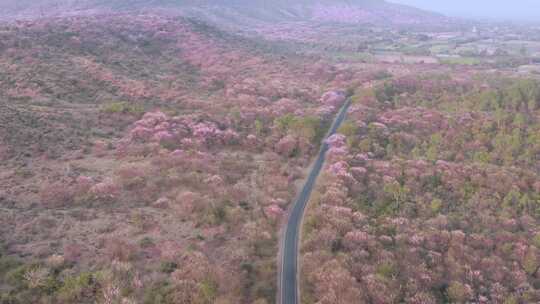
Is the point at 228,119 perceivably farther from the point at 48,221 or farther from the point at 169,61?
the point at 169,61

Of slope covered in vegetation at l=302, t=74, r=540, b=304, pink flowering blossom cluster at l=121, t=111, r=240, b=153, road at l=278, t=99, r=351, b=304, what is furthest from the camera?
pink flowering blossom cluster at l=121, t=111, r=240, b=153

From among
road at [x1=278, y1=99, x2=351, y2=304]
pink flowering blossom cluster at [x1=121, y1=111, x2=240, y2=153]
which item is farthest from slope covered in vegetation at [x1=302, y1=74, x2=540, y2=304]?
pink flowering blossom cluster at [x1=121, y1=111, x2=240, y2=153]

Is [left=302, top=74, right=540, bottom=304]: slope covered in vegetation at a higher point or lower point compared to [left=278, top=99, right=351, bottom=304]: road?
higher

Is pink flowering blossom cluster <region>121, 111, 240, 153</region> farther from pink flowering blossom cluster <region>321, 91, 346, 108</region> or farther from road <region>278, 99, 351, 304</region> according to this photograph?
pink flowering blossom cluster <region>321, 91, 346, 108</region>

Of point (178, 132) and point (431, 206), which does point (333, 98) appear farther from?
point (431, 206)

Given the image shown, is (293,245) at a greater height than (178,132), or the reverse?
(178,132)

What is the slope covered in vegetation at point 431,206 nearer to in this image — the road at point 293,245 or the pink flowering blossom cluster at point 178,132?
the road at point 293,245

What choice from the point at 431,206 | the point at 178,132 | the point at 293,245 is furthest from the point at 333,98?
the point at 293,245

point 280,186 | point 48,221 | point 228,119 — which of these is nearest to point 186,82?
point 228,119
